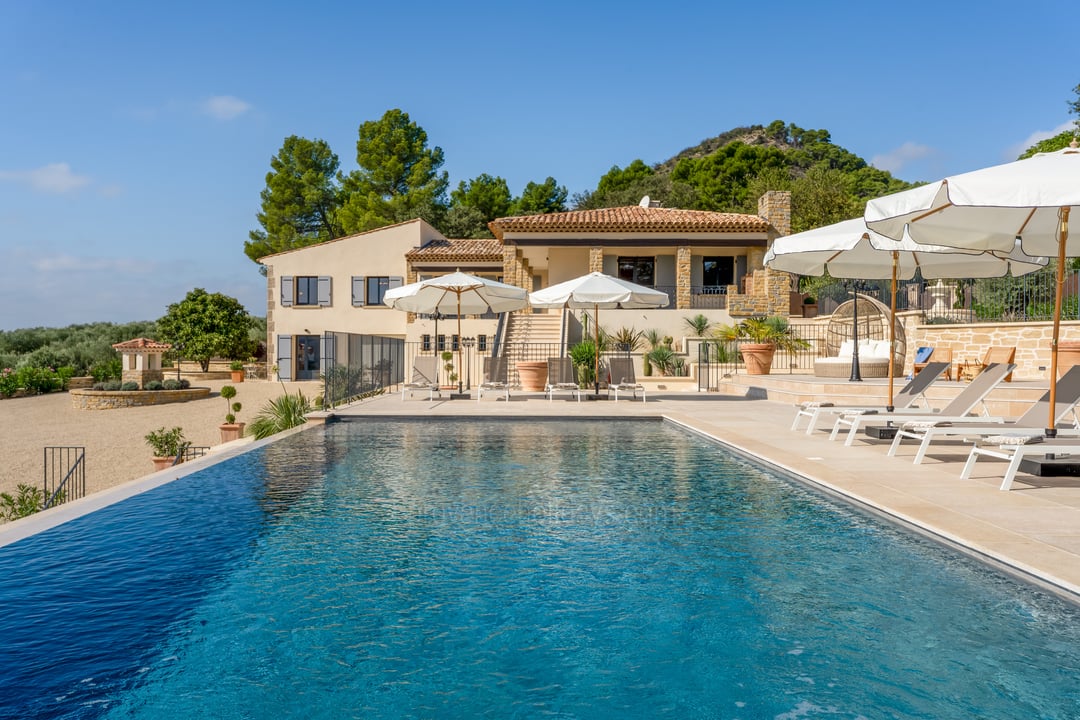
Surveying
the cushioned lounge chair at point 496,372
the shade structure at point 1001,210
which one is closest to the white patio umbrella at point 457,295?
the cushioned lounge chair at point 496,372

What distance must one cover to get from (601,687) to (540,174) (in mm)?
47466

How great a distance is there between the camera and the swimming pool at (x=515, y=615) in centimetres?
284

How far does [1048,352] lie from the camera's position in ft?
42.2

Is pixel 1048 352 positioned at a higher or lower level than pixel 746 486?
higher

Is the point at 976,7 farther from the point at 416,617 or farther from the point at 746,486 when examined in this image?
the point at 416,617

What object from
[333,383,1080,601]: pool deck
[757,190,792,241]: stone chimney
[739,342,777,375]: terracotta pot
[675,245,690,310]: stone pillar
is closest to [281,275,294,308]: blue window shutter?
[675,245,690,310]: stone pillar

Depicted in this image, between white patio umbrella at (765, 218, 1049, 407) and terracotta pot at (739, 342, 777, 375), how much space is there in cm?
586

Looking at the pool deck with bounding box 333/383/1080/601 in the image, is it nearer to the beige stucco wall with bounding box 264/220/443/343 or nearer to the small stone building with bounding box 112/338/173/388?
the small stone building with bounding box 112/338/173/388

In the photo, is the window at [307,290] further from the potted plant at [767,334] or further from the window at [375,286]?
the potted plant at [767,334]

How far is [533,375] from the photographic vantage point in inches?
701

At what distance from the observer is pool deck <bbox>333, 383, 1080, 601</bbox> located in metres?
4.14

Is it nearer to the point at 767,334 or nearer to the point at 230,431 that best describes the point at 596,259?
the point at 767,334

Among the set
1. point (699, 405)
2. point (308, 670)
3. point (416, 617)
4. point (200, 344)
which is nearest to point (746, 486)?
point (416, 617)

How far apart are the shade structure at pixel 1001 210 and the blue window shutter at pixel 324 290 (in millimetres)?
28631
